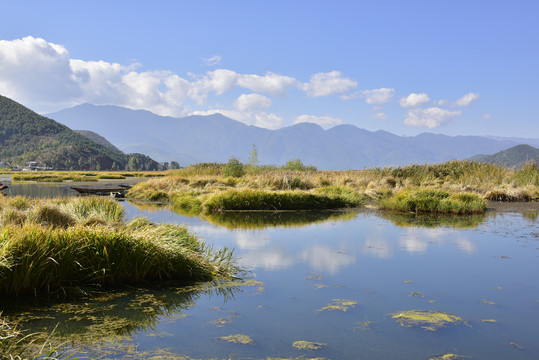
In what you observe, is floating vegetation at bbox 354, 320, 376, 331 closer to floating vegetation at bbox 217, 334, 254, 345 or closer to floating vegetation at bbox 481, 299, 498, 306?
floating vegetation at bbox 217, 334, 254, 345

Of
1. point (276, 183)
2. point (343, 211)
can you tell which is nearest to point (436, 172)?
point (276, 183)

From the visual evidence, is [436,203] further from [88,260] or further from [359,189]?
[88,260]

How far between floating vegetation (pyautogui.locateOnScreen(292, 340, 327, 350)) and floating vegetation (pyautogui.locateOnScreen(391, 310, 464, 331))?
3.24 ft

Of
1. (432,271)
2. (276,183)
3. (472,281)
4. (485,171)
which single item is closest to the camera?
(472,281)

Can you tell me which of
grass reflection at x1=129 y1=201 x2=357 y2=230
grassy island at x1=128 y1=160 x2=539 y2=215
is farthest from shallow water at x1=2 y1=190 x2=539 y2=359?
grassy island at x1=128 y1=160 x2=539 y2=215

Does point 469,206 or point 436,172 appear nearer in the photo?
point 469,206

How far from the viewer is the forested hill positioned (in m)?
117

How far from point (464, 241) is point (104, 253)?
6863 millimetres

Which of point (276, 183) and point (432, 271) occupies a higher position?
point (276, 183)

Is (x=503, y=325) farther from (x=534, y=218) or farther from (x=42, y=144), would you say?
(x=42, y=144)

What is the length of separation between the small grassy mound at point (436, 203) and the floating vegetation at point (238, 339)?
11892 millimetres

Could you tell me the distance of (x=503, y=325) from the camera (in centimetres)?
415

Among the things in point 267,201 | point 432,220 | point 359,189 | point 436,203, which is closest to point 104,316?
point 432,220

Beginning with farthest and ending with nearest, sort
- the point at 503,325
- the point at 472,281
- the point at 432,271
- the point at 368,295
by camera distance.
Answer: the point at 432,271
the point at 472,281
the point at 368,295
the point at 503,325
